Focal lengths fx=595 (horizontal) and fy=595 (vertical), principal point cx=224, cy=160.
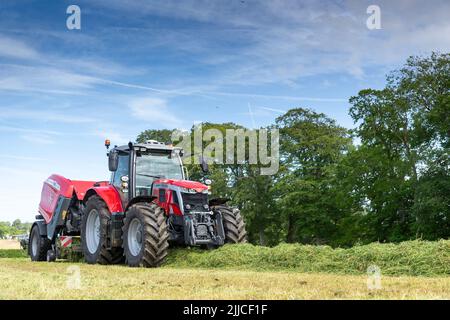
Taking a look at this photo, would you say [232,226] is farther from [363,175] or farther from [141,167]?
[363,175]

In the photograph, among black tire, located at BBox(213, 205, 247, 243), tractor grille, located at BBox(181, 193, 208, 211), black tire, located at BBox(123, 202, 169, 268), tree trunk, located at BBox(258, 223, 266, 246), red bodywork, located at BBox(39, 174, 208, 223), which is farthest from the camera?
tree trunk, located at BBox(258, 223, 266, 246)

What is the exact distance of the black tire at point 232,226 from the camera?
13.6m

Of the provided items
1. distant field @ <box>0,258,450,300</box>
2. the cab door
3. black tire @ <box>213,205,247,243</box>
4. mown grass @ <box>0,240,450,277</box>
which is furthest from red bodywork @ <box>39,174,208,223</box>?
distant field @ <box>0,258,450,300</box>

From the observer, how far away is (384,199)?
121 ft

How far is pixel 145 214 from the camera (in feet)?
41.1

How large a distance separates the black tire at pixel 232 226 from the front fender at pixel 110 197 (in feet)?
7.80

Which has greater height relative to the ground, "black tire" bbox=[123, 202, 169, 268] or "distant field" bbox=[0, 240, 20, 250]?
"black tire" bbox=[123, 202, 169, 268]

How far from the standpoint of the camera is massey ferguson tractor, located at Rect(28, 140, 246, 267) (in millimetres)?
12664

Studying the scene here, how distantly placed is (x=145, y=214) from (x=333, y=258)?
4031 mm

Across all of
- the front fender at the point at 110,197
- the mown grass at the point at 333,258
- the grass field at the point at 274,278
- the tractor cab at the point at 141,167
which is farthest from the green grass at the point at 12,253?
the mown grass at the point at 333,258

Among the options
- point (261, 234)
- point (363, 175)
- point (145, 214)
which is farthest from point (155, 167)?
point (261, 234)

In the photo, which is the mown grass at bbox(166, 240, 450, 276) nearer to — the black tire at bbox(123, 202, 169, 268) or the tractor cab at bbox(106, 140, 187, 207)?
the black tire at bbox(123, 202, 169, 268)

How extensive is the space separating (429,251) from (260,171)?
3603cm

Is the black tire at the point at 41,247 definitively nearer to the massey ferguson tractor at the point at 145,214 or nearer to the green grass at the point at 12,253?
the massey ferguson tractor at the point at 145,214
